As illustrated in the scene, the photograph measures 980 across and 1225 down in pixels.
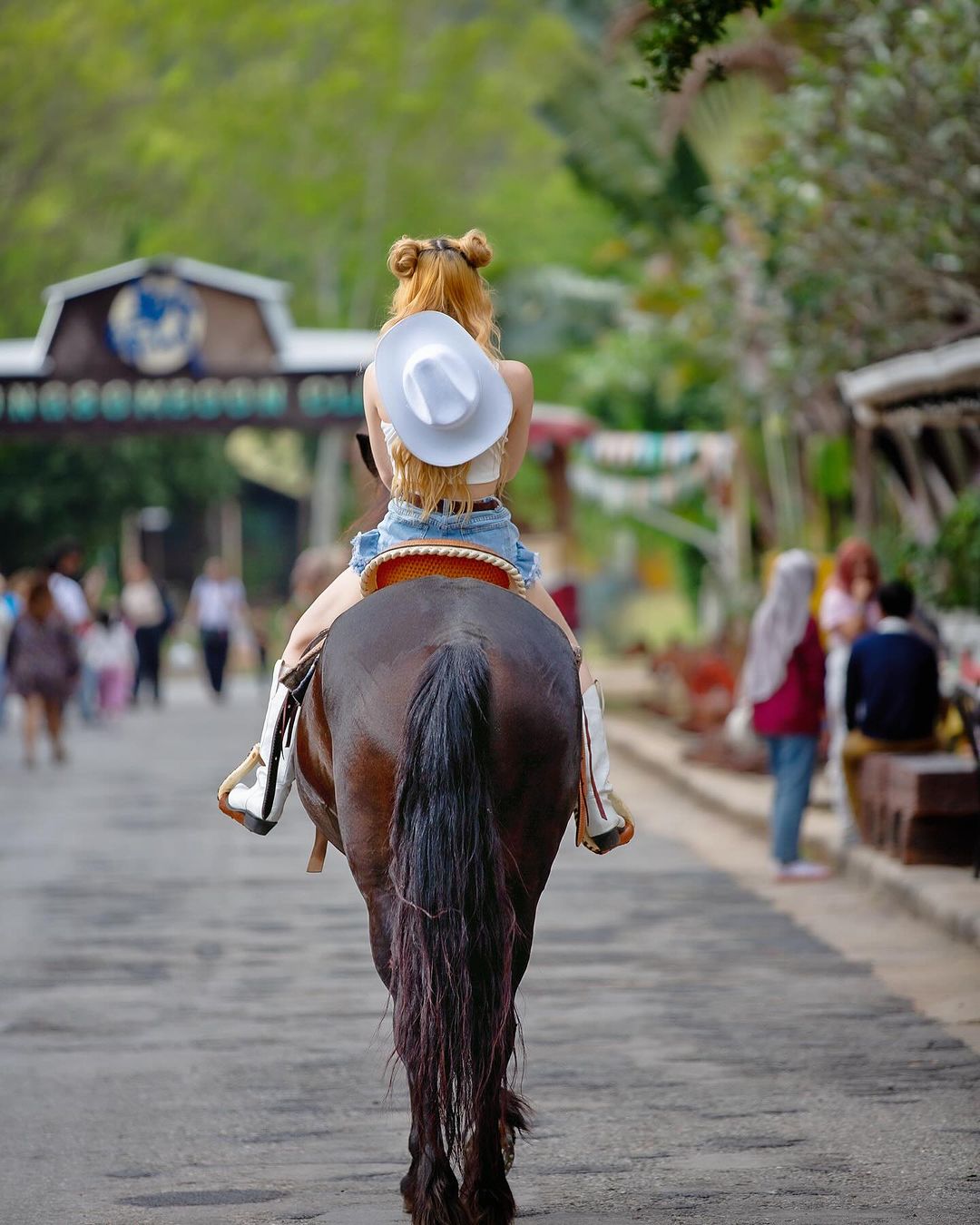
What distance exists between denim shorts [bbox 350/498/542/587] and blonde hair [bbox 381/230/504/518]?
0.11ft

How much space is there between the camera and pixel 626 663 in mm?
38656

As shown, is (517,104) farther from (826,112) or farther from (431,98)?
(826,112)

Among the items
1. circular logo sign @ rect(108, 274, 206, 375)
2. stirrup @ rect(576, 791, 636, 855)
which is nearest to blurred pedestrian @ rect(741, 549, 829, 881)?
stirrup @ rect(576, 791, 636, 855)

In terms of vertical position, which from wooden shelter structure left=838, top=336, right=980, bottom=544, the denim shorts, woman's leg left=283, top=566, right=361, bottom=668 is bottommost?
woman's leg left=283, top=566, right=361, bottom=668

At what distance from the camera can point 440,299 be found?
5.76 m

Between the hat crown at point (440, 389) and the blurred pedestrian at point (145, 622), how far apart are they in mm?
24946

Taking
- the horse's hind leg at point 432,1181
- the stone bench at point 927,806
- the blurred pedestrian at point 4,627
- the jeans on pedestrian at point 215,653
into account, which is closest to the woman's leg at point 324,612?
the horse's hind leg at point 432,1181

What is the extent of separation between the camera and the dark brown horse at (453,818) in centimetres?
502

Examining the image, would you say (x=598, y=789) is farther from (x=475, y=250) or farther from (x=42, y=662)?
(x=42, y=662)

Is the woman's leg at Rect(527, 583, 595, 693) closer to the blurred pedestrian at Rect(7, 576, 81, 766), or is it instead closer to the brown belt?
the brown belt

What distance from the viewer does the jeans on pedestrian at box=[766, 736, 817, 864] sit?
1224 cm

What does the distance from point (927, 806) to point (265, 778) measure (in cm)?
627

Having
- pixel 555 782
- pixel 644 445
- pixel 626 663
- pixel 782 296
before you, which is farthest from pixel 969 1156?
pixel 626 663

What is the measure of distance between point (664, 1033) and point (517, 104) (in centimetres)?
4755
